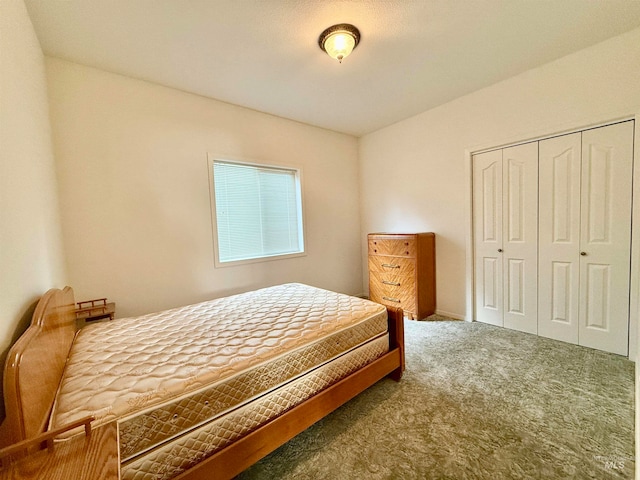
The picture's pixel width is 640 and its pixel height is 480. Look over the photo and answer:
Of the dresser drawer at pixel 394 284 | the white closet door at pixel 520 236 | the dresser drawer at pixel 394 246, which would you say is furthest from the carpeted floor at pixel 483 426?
the dresser drawer at pixel 394 246

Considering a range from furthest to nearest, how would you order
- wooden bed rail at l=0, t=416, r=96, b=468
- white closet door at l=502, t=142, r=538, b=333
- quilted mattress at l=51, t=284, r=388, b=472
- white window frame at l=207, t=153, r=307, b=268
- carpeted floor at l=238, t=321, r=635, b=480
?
1. white window frame at l=207, t=153, r=307, b=268
2. white closet door at l=502, t=142, r=538, b=333
3. carpeted floor at l=238, t=321, r=635, b=480
4. quilted mattress at l=51, t=284, r=388, b=472
5. wooden bed rail at l=0, t=416, r=96, b=468

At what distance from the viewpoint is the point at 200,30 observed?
1.76 metres

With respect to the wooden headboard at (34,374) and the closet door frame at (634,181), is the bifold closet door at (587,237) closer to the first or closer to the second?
the closet door frame at (634,181)

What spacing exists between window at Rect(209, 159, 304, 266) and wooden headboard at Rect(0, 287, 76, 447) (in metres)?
1.56

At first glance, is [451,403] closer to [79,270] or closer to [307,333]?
[307,333]

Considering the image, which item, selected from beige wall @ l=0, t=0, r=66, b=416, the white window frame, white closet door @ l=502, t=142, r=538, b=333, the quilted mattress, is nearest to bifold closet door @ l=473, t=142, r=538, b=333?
white closet door @ l=502, t=142, r=538, b=333

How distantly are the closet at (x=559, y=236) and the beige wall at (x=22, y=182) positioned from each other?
3.68 metres

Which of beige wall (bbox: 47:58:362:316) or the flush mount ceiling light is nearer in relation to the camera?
the flush mount ceiling light

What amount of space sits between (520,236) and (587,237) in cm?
48

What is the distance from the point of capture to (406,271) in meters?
3.07

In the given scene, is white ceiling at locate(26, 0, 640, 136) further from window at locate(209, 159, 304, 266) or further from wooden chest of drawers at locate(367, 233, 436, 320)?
wooden chest of drawers at locate(367, 233, 436, 320)

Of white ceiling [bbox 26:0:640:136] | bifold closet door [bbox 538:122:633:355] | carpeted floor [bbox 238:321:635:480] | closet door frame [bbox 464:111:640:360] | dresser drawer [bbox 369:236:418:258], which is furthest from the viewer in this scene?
dresser drawer [bbox 369:236:418:258]

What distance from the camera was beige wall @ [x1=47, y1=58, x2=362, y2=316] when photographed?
6.72ft

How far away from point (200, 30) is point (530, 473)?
330 centimetres
